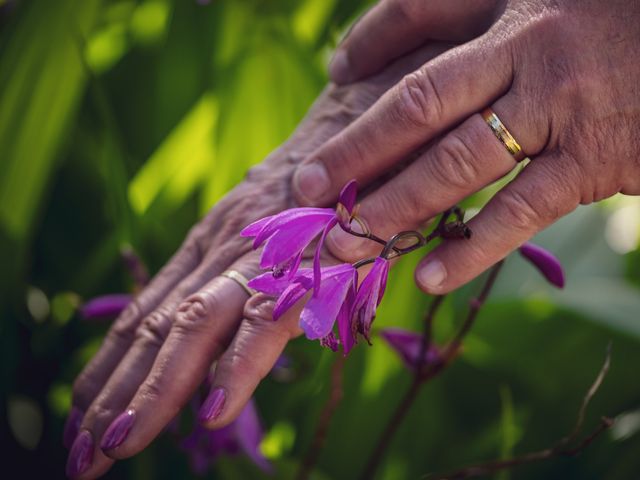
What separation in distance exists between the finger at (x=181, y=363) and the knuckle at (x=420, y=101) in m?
0.21

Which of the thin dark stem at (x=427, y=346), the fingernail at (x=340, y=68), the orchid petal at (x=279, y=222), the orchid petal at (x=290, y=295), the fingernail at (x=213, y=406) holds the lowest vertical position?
the thin dark stem at (x=427, y=346)

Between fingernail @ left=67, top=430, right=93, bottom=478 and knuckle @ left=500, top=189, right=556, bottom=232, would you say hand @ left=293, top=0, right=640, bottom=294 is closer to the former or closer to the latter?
knuckle @ left=500, top=189, right=556, bottom=232

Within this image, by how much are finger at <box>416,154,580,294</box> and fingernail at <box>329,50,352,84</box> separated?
0.30 meters

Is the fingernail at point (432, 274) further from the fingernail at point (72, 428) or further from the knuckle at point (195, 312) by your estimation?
the fingernail at point (72, 428)

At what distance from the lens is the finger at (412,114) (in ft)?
2.15

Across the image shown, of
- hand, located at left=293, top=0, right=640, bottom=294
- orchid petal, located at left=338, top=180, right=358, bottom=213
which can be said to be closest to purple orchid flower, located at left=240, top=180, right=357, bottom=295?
orchid petal, located at left=338, top=180, right=358, bottom=213

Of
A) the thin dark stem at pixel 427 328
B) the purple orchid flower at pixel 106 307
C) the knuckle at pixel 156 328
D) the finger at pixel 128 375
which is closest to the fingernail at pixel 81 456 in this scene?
the finger at pixel 128 375

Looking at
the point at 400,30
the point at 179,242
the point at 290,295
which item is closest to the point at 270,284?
the point at 290,295

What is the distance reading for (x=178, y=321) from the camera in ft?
2.16

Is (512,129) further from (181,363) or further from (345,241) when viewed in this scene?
(181,363)

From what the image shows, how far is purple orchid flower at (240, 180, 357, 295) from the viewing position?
563 mm

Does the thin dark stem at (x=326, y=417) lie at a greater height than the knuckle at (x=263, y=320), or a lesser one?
lesser

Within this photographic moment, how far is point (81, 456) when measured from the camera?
65cm

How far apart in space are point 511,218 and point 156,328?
354 millimetres
